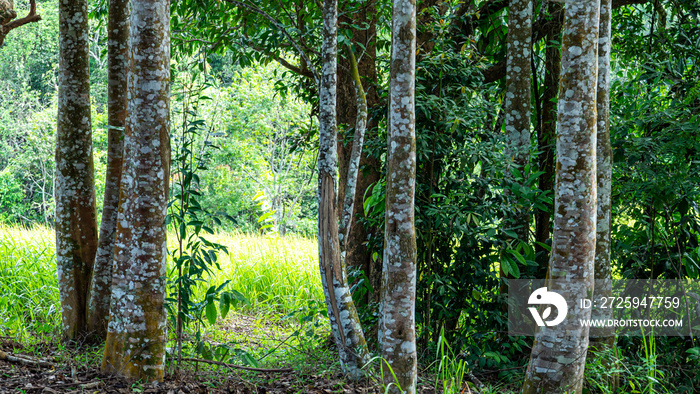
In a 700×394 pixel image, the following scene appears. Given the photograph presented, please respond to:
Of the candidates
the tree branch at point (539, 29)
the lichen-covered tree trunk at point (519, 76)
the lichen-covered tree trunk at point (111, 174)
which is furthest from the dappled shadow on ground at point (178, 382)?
the tree branch at point (539, 29)

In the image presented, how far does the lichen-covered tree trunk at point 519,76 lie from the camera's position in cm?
379

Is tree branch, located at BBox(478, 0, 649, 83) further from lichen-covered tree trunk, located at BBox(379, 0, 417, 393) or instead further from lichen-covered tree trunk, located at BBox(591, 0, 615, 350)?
lichen-covered tree trunk, located at BBox(379, 0, 417, 393)

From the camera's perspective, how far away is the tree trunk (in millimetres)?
4207

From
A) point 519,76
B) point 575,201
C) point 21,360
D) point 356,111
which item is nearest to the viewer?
point 575,201

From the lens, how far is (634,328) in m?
3.94

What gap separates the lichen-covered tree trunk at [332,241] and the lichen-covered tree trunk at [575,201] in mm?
1076

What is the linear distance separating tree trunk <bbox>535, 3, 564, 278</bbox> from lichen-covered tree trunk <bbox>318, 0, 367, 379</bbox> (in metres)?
1.95

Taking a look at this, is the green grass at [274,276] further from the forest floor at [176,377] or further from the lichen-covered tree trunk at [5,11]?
the lichen-covered tree trunk at [5,11]

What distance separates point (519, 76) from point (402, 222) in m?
1.85

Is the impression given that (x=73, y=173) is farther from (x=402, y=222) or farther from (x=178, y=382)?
(x=402, y=222)

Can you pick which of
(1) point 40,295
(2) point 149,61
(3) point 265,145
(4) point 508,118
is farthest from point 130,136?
(3) point 265,145

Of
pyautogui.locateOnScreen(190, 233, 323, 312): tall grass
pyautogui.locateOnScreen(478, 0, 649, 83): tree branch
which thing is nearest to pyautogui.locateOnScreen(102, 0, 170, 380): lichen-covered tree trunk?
pyautogui.locateOnScreen(478, 0, 649, 83): tree branch

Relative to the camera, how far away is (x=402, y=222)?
106 inches

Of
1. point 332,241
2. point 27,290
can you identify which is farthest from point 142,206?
point 27,290
